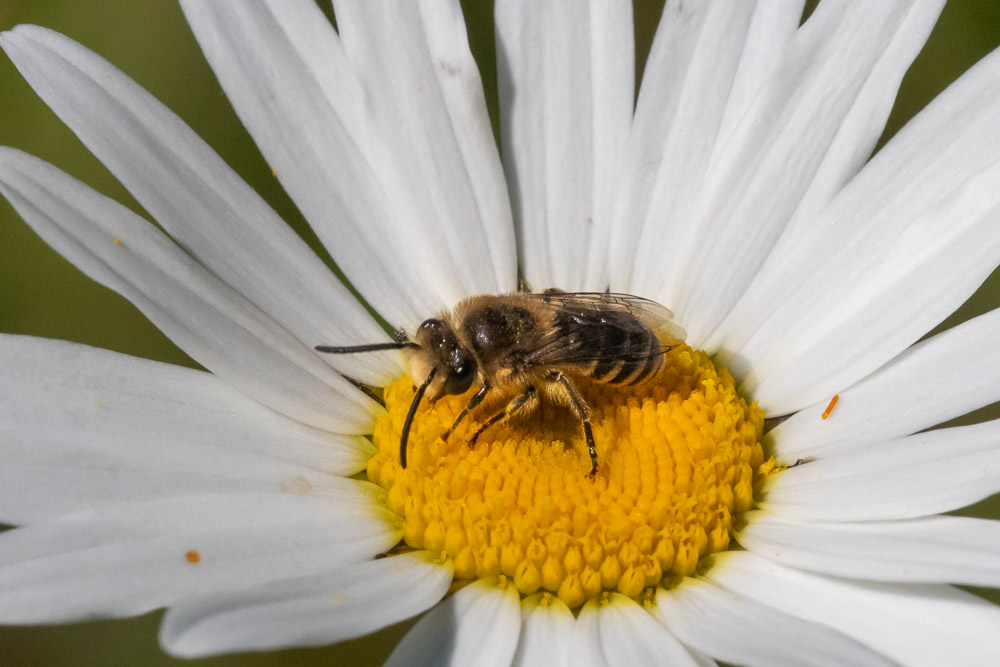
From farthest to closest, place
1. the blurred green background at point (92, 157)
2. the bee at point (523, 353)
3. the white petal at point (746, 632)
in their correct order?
1. the blurred green background at point (92, 157)
2. the bee at point (523, 353)
3. the white petal at point (746, 632)

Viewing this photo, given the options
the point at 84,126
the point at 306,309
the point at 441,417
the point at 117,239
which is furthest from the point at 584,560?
the point at 84,126

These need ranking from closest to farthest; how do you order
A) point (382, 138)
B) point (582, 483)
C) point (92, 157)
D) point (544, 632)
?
1. point (544, 632)
2. point (582, 483)
3. point (382, 138)
4. point (92, 157)

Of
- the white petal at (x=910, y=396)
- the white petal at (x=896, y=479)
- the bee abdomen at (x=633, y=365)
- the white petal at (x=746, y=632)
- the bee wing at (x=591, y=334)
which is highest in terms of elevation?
the bee wing at (x=591, y=334)

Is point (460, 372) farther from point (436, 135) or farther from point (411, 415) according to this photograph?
point (436, 135)

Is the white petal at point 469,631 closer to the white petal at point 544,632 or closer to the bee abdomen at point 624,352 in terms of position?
the white petal at point 544,632

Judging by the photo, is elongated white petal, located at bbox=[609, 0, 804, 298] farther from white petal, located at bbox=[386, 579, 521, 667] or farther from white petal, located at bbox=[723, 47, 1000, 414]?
white petal, located at bbox=[386, 579, 521, 667]

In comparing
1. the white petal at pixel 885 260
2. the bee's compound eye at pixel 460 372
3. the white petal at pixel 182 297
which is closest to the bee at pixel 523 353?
the bee's compound eye at pixel 460 372

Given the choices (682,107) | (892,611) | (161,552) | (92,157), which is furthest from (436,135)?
(892,611)
